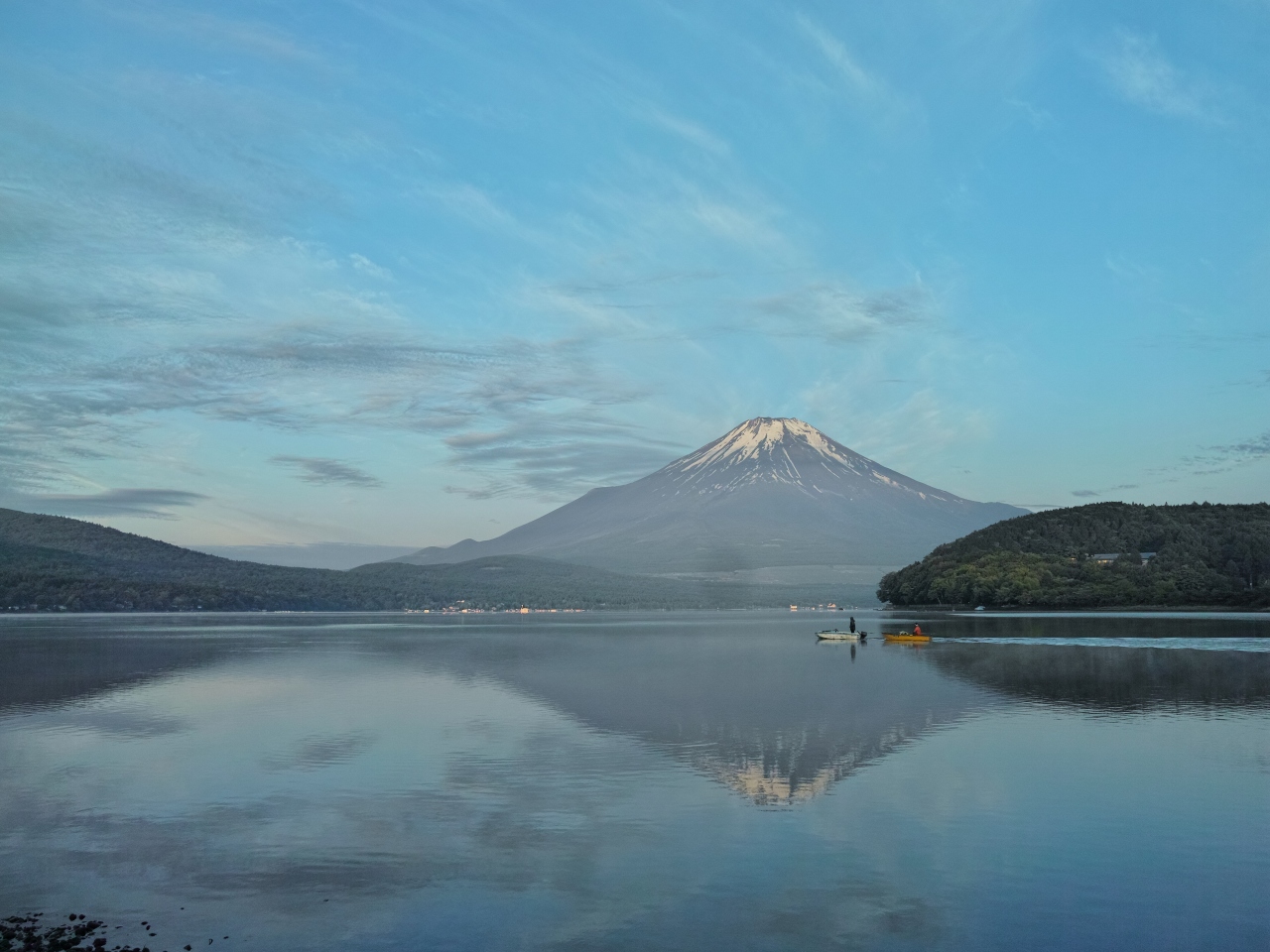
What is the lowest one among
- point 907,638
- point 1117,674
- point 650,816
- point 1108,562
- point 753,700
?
point 650,816

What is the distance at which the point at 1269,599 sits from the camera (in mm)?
138375

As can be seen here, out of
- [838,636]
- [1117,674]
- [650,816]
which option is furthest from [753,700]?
[838,636]

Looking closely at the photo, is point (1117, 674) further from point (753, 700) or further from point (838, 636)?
point (838, 636)

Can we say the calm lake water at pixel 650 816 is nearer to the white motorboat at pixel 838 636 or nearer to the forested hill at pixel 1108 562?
the white motorboat at pixel 838 636

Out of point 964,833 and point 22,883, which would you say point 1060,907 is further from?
point 22,883

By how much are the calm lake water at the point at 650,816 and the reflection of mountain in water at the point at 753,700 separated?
25 cm

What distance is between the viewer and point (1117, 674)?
5088 cm

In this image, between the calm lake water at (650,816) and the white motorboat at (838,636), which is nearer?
the calm lake water at (650,816)

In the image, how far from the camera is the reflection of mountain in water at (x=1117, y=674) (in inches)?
1581

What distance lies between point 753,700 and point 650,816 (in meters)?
22.6

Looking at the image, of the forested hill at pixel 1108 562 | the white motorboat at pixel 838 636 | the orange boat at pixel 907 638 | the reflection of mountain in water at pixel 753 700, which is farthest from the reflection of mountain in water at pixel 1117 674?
the forested hill at pixel 1108 562

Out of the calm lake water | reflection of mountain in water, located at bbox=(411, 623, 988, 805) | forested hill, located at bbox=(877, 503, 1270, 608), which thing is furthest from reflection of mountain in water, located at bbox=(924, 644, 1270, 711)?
forested hill, located at bbox=(877, 503, 1270, 608)

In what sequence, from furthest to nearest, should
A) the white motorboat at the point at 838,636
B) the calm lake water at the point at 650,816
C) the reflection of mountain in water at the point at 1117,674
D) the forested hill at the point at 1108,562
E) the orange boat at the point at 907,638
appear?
the forested hill at the point at 1108,562
the white motorboat at the point at 838,636
the orange boat at the point at 907,638
the reflection of mountain in water at the point at 1117,674
the calm lake water at the point at 650,816

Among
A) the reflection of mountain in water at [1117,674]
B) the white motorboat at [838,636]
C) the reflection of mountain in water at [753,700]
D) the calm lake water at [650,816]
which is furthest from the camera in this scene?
the white motorboat at [838,636]
